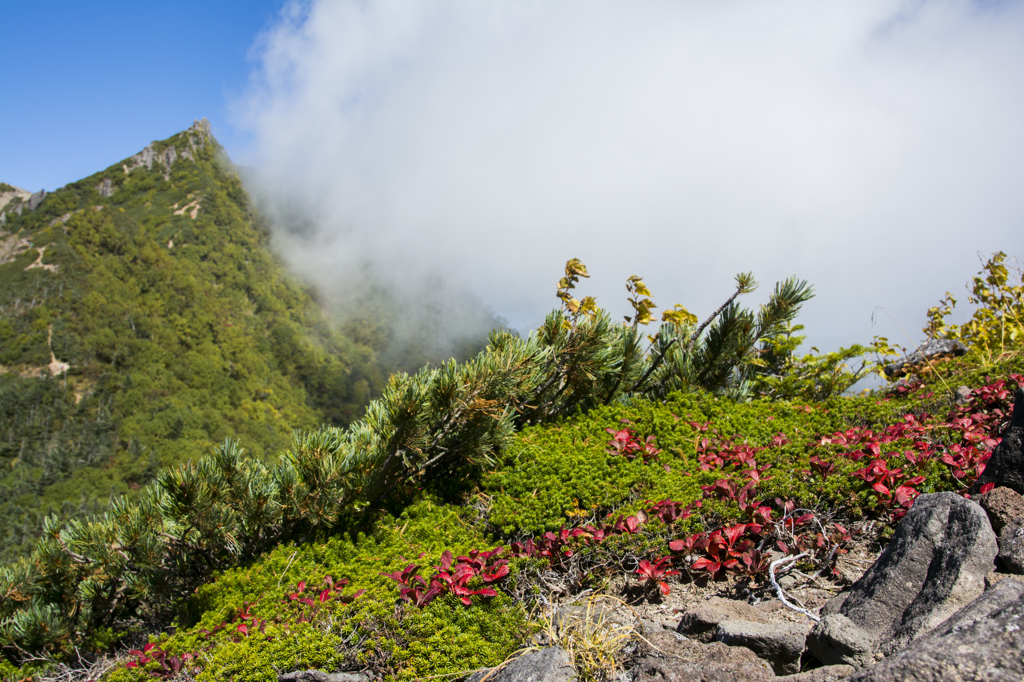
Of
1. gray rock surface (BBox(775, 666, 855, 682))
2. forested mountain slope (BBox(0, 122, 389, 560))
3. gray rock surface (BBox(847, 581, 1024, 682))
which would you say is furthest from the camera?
forested mountain slope (BBox(0, 122, 389, 560))

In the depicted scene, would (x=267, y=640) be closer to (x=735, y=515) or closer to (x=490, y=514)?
(x=490, y=514)

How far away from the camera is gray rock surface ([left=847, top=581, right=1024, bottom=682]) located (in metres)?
1.04

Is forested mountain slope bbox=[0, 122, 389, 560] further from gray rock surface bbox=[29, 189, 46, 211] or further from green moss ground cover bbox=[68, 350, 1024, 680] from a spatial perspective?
green moss ground cover bbox=[68, 350, 1024, 680]

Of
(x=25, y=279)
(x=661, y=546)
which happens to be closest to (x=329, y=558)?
(x=661, y=546)

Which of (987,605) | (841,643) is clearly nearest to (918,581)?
(841,643)

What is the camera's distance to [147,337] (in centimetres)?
12650

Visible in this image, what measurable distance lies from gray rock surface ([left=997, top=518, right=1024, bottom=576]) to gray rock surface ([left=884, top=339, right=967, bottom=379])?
463 cm

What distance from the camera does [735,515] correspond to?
2795 mm

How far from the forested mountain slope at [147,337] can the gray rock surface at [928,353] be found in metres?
87.4

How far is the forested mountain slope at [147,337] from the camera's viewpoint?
321 feet

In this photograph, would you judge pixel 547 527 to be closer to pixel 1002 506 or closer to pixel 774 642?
pixel 774 642

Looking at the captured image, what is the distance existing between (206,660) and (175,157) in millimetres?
214917

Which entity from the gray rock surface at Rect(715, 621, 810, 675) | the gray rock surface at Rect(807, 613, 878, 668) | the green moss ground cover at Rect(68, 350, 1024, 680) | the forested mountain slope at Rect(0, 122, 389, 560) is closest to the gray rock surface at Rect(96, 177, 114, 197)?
the forested mountain slope at Rect(0, 122, 389, 560)

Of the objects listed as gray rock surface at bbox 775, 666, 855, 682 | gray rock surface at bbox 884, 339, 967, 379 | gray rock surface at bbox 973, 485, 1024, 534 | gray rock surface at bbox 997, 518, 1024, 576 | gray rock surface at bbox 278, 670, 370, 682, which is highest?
gray rock surface at bbox 884, 339, 967, 379
